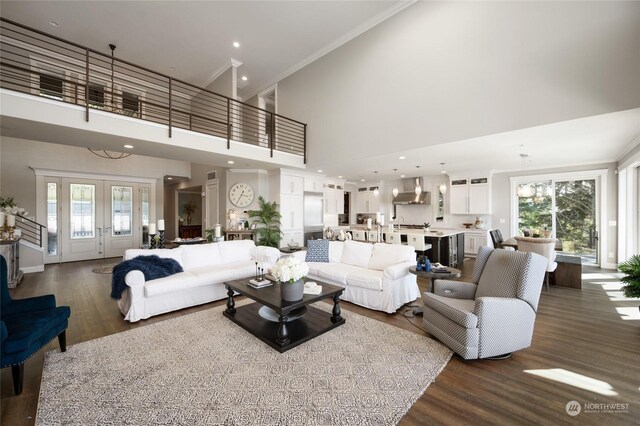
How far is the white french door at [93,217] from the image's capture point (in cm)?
732

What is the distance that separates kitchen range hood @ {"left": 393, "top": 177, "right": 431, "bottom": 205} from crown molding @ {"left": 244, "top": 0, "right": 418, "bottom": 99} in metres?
5.22

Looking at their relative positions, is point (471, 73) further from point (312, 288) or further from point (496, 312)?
point (312, 288)

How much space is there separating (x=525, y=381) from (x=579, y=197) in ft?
23.8

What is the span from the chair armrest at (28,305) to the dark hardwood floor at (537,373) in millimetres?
497

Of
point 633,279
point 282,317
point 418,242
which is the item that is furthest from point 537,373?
point 418,242

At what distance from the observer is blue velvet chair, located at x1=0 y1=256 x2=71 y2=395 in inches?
79.6

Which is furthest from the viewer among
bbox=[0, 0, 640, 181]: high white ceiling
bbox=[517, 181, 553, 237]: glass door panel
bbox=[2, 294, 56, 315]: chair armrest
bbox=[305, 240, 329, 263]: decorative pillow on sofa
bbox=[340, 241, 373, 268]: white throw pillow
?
bbox=[517, 181, 553, 237]: glass door panel

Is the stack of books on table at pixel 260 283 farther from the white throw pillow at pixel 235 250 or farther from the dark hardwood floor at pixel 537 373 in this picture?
the white throw pillow at pixel 235 250

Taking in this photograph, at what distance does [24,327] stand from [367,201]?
987 cm

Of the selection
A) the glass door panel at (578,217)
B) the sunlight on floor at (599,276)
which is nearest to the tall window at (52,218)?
the sunlight on floor at (599,276)

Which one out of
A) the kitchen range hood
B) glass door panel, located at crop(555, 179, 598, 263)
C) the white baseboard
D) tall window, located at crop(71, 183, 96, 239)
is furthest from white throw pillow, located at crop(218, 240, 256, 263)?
glass door panel, located at crop(555, 179, 598, 263)

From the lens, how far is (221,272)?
425cm

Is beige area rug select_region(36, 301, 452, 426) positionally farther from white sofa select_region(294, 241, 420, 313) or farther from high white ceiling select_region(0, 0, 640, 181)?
high white ceiling select_region(0, 0, 640, 181)

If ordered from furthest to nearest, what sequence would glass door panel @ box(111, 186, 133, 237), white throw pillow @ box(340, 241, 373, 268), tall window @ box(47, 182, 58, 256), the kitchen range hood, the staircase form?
the kitchen range hood, glass door panel @ box(111, 186, 133, 237), tall window @ box(47, 182, 58, 256), the staircase, white throw pillow @ box(340, 241, 373, 268)
